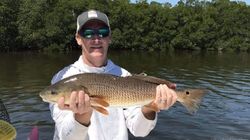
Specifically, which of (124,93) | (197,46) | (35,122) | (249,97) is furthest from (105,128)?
(197,46)

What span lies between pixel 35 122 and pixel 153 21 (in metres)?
80.5

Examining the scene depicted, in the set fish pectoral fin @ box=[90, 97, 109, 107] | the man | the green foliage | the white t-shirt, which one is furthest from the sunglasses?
the green foliage

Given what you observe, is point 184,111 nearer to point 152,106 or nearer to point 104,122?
point 104,122

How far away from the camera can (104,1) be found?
3511 inches

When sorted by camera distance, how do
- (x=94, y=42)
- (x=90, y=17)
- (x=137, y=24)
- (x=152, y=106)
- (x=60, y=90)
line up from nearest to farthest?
(x=60, y=90)
(x=152, y=106)
(x=94, y=42)
(x=90, y=17)
(x=137, y=24)

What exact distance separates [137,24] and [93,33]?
290ft

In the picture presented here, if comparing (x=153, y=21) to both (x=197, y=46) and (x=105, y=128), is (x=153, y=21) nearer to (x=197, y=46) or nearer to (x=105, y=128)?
(x=197, y=46)

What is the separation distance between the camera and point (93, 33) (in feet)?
15.6

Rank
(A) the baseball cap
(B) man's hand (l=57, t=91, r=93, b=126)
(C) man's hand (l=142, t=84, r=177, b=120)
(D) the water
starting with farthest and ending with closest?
(D) the water
(A) the baseball cap
(C) man's hand (l=142, t=84, r=177, b=120)
(B) man's hand (l=57, t=91, r=93, b=126)

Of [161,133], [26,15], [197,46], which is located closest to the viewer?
[161,133]

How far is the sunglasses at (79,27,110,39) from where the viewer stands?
4.75 m

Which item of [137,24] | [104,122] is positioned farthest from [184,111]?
[137,24]

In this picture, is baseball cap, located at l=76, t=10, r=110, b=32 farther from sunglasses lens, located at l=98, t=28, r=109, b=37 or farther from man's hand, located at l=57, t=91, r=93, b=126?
man's hand, located at l=57, t=91, r=93, b=126

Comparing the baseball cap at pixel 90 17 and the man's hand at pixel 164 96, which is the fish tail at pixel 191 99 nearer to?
the man's hand at pixel 164 96
